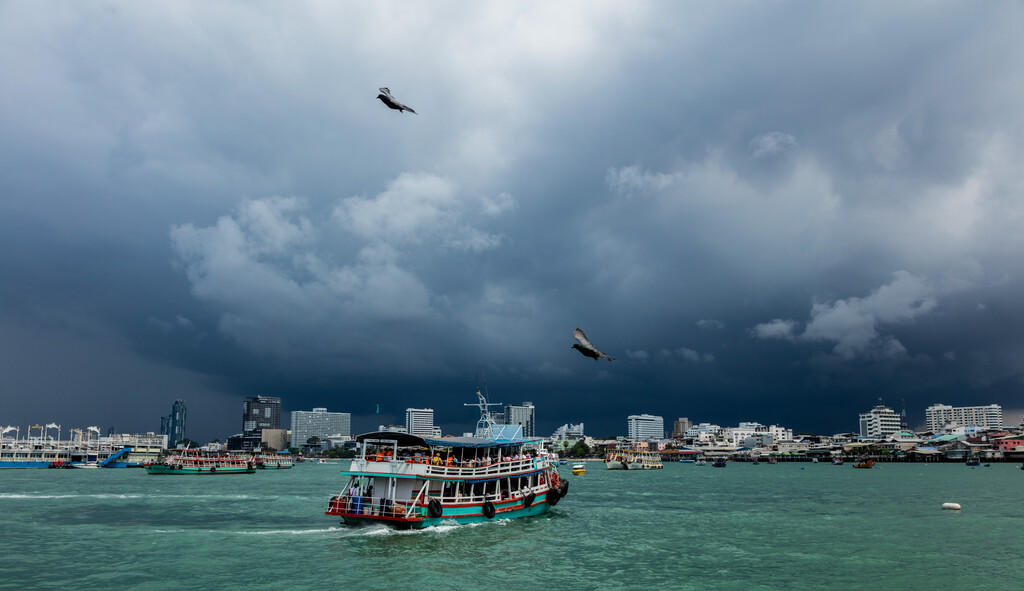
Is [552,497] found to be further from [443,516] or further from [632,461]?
[632,461]

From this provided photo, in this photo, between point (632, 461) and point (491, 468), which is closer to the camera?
point (491, 468)

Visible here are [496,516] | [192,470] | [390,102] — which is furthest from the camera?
[192,470]

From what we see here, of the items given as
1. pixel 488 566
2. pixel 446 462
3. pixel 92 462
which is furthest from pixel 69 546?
A: pixel 92 462

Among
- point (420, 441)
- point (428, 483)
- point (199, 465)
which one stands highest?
point (420, 441)

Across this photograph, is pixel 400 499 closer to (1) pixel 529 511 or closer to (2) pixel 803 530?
(1) pixel 529 511

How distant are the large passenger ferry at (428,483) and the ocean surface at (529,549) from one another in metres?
0.91

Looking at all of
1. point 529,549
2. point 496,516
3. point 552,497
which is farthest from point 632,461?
point 529,549

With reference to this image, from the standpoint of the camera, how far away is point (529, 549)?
32.8m

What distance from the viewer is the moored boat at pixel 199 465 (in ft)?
379

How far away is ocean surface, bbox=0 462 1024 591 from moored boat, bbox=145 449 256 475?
67.7 m

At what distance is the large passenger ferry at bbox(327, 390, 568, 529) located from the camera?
35.1 m

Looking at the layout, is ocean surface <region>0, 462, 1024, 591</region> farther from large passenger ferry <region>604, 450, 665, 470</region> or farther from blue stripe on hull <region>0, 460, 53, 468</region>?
blue stripe on hull <region>0, 460, 53, 468</region>

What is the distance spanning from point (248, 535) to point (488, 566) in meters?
15.8

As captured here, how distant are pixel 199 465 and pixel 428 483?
328ft
